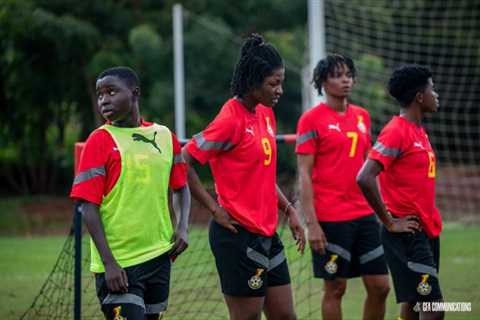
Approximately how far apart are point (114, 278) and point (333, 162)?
2.66 m

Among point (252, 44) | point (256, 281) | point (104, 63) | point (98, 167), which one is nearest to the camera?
point (98, 167)

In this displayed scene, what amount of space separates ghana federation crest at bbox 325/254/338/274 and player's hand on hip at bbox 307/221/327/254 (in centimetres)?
14

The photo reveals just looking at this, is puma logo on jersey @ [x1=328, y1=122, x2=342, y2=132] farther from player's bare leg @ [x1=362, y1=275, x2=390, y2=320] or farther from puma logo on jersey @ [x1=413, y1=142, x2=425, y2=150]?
player's bare leg @ [x1=362, y1=275, x2=390, y2=320]

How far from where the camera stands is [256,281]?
5.54 metres

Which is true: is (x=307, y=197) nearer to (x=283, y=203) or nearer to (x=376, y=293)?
(x=283, y=203)

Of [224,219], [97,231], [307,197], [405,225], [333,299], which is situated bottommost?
[333,299]

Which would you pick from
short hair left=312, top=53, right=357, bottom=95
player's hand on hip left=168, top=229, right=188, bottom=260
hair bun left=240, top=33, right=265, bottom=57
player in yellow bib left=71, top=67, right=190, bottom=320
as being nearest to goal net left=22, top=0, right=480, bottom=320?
short hair left=312, top=53, right=357, bottom=95

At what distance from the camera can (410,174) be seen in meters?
6.25

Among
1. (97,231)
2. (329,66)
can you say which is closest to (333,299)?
(329,66)

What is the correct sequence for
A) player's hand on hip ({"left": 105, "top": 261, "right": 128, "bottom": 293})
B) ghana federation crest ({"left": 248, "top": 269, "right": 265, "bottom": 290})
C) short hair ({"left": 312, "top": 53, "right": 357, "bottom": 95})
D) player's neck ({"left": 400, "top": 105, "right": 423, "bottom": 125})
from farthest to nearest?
short hair ({"left": 312, "top": 53, "right": 357, "bottom": 95}) < player's neck ({"left": 400, "top": 105, "right": 423, "bottom": 125}) < ghana federation crest ({"left": 248, "top": 269, "right": 265, "bottom": 290}) < player's hand on hip ({"left": 105, "top": 261, "right": 128, "bottom": 293})

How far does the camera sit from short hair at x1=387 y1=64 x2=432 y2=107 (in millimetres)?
6453

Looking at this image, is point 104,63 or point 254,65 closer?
point 254,65

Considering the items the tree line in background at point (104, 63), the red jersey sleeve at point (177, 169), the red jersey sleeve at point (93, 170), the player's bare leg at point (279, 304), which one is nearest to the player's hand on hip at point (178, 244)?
the red jersey sleeve at point (177, 169)

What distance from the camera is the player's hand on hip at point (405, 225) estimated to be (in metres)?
6.17
